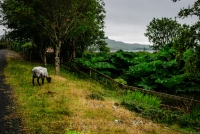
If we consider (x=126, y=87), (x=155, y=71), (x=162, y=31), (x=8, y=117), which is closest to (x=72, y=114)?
(x=8, y=117)

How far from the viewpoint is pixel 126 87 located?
18422mm

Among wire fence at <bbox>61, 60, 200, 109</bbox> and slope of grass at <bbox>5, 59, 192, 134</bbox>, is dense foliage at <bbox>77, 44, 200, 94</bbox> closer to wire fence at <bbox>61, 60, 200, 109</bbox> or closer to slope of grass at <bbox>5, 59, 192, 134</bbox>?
wire fence at <bbox>61, 60, 200, 109</bbox>

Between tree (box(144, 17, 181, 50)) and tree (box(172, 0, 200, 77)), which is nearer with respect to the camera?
tree (box(172, 0, 200, 77))

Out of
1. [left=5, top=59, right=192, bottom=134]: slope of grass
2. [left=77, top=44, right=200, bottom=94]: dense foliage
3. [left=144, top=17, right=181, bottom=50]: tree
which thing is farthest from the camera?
[left=144, top=17, right=181, bottom=50]: tree

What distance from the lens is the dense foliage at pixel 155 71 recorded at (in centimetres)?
1816

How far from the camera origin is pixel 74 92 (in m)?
15.4

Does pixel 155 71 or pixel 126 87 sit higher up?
pixel 155 71

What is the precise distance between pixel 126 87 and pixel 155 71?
3.93m

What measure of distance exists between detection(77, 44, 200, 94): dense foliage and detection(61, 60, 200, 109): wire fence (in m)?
1.15

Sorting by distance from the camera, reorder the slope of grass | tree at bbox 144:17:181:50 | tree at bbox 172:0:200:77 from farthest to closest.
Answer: tree at bbox 144:17:181:50, tree at bbox 172:0:200:77, the slope of grass

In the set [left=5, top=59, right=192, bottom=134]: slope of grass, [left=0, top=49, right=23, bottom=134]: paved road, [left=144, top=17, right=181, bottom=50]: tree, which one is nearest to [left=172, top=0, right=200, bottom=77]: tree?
[left=5, top=59, right=192, bottom=134]: slope of grass

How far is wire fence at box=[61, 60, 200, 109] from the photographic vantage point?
13.8m

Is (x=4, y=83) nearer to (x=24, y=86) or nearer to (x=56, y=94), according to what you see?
(x=24, y=86)

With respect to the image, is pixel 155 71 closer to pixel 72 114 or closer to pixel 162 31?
pixel 72 114
